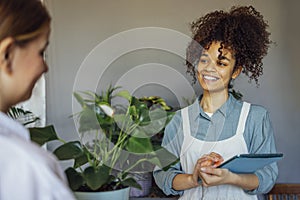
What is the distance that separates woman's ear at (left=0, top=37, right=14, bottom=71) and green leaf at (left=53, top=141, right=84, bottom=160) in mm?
453

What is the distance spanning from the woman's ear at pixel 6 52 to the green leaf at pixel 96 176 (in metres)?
0.41

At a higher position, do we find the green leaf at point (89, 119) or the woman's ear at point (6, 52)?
the woman's ear at point (6, 52)

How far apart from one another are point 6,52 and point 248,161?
0.75 meters

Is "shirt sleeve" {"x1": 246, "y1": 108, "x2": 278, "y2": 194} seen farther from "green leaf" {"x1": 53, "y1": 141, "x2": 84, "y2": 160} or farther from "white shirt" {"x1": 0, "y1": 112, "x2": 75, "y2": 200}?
"white shirt" {"x1": 0, "y1": 112, "x2": 75, "y2": 200}

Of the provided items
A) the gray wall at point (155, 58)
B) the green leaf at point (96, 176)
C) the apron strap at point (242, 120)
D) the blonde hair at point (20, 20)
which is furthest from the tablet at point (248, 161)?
the gray wall at point (155, 58)

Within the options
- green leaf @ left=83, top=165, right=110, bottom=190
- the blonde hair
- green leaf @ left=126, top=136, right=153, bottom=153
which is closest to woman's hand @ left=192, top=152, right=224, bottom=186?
green leaf @ left=126, top=136, right=153, bottom=153

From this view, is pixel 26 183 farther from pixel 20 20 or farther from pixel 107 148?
pixel 107 148

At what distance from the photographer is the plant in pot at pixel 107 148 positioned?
0.85 m

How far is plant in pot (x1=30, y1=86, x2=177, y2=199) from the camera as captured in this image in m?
0.85

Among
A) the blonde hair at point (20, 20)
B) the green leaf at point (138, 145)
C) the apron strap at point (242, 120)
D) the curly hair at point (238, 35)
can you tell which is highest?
the curly hair at point (238, 35)

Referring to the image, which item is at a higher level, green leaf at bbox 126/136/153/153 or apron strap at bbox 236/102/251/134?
apron strap at bbox 236/102/251/134

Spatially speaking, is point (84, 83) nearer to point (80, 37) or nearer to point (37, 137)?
point (80, 37)

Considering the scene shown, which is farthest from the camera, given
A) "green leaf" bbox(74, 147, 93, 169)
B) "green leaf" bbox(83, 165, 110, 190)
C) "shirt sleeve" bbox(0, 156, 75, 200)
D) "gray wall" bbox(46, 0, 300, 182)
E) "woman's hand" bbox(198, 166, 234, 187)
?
"gray wall" bbox(46, 0, 300, 182)

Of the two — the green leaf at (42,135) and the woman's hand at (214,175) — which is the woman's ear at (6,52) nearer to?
the green leaf at (42,135)
